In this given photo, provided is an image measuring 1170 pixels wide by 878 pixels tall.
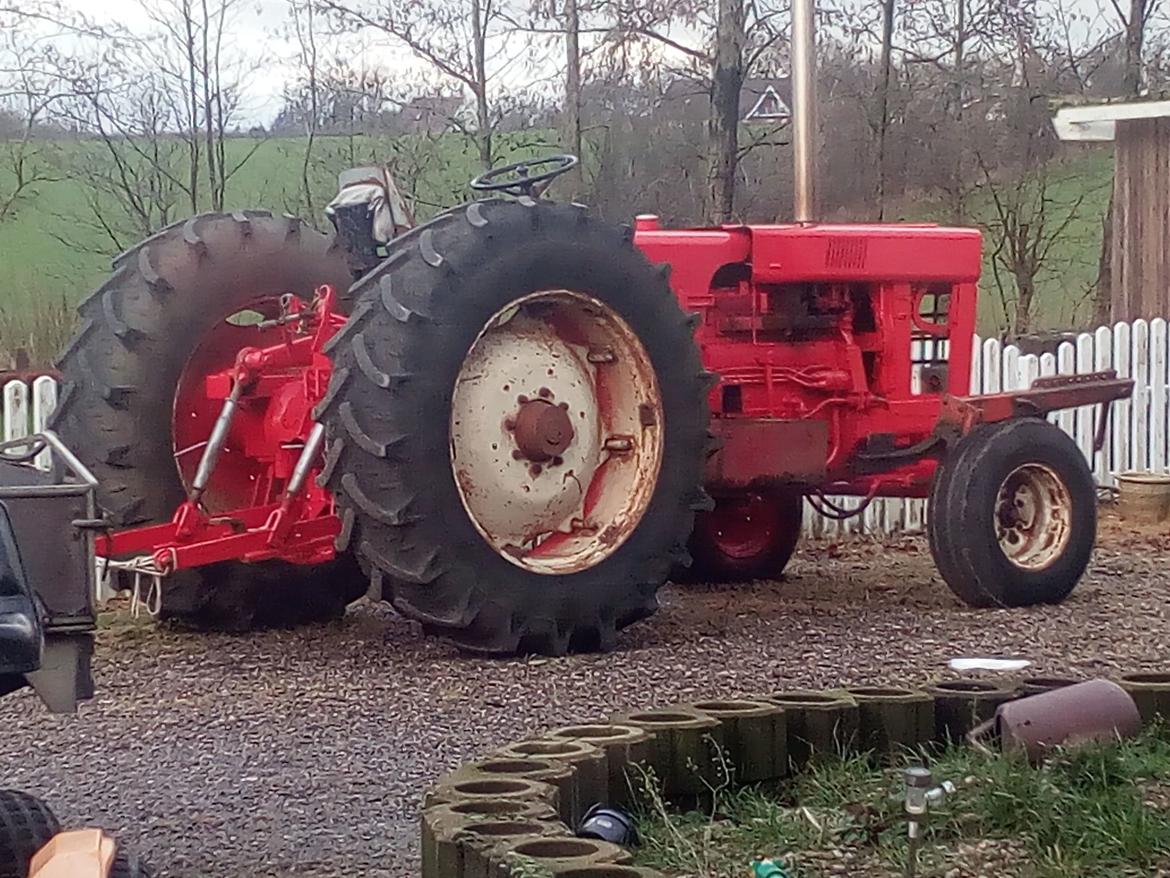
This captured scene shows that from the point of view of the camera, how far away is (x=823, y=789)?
4.02m

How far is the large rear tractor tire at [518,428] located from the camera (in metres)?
6.06

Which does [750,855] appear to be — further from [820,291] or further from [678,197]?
[678,197]

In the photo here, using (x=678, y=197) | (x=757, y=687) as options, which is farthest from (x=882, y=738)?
(x=678, y=197)

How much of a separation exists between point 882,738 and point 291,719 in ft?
6.49

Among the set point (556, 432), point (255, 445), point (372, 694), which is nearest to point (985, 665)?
point (556, 432)

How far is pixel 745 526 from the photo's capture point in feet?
28.7

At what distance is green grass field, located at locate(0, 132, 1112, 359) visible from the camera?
46.2 feet

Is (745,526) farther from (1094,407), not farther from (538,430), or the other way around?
(1094,407)

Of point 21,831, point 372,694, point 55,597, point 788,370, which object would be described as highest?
point 788,370

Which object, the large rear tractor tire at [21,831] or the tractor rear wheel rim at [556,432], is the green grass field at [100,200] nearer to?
the tractor rear wheel rim at [556,432]

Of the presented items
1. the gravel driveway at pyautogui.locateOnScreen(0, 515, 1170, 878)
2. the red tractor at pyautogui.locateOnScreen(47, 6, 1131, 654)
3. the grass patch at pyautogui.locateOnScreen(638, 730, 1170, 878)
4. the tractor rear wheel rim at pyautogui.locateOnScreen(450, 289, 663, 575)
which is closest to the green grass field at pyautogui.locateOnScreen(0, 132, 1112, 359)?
the red tractor at pyautogui.locateOnScreen(47, 6, 1131, 654)

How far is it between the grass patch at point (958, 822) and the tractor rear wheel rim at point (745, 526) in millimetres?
4487

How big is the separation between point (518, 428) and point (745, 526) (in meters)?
2.51

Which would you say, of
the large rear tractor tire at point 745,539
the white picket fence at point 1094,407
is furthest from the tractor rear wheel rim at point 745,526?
the white picket fence at point 1094,407
